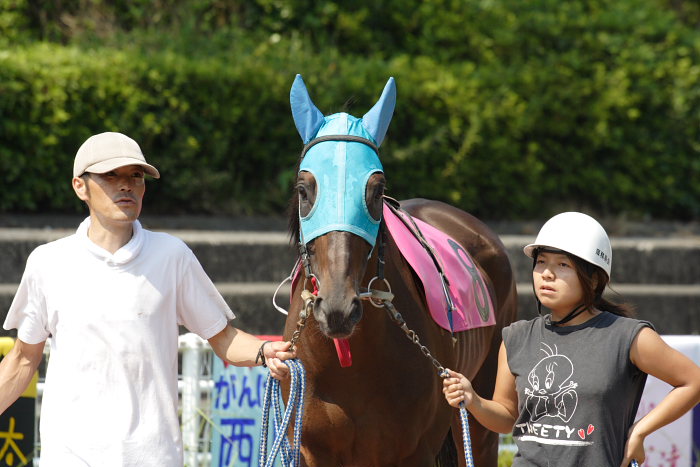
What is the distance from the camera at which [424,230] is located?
4.86 metres

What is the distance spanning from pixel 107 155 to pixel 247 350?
2.64 ft

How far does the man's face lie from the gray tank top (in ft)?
4.42

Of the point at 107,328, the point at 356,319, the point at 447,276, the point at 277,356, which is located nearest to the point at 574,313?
the point at 356,319

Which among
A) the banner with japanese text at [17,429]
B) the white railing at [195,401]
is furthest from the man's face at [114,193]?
the white railing at [195,401]

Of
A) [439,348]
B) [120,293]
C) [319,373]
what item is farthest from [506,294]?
[120,293]

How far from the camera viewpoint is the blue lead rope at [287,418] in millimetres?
3385

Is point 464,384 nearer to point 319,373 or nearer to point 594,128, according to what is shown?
point 319,373

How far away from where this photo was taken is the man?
3115mm

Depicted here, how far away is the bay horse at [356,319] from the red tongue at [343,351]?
53mm

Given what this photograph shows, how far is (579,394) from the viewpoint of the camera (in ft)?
10.1

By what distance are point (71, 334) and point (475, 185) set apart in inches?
273

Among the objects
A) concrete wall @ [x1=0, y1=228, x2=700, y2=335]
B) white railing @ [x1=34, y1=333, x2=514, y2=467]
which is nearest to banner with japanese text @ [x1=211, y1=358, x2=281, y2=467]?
white railing @ [x1=34, y1=333, x2=514, y2=467]

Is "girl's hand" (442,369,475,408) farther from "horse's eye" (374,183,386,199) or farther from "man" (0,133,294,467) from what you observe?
"horse's eye" (374,183,386,199)

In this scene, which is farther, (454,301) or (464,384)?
(454,301)
